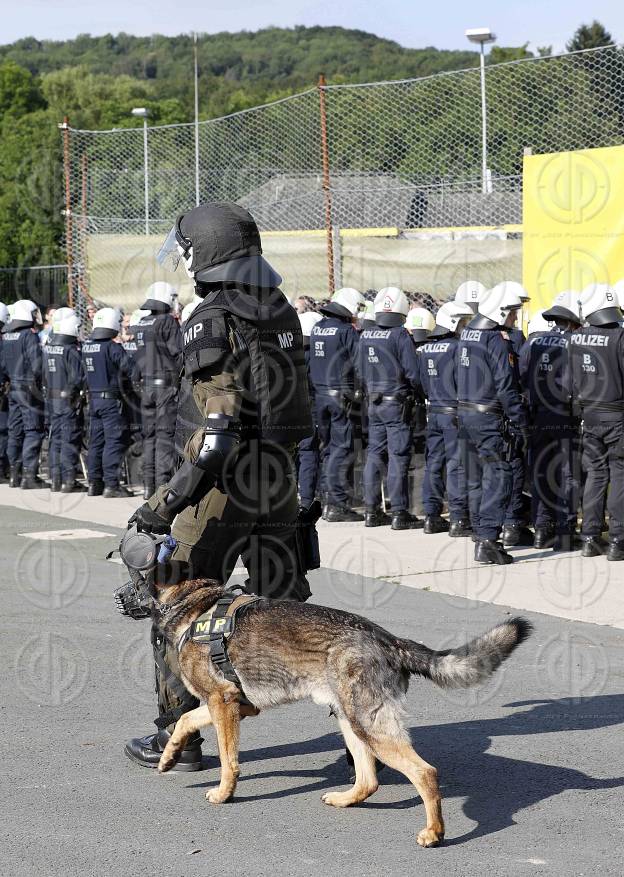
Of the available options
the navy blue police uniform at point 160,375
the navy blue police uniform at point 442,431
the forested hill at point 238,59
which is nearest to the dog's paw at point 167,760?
the navy blue police uniform at point 442,431

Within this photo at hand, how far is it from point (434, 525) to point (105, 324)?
466cm

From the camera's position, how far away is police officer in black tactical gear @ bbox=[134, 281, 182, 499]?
1336 cm

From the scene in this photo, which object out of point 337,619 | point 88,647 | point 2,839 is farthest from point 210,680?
point 88,647

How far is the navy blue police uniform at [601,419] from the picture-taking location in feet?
31.8

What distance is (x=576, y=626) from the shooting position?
7.64 meters

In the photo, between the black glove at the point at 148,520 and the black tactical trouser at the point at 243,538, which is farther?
the black tactical trouser at the point at 243,538

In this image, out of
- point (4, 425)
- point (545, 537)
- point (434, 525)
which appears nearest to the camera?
point (545, 537)

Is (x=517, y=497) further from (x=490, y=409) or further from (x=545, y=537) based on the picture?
(x=490, y=409)

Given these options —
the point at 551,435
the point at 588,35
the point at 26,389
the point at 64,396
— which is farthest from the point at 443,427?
the point at 588,35

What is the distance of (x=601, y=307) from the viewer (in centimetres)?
966

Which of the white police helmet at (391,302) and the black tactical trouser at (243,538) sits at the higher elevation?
the white police helmet at (391,302)

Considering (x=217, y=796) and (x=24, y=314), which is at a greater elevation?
(x=24, y=314)

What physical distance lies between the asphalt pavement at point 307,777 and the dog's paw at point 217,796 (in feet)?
0.10

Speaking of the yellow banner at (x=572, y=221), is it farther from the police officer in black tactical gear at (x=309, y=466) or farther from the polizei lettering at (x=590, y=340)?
the police officer in black tactical gear at (x=309, y=466)
